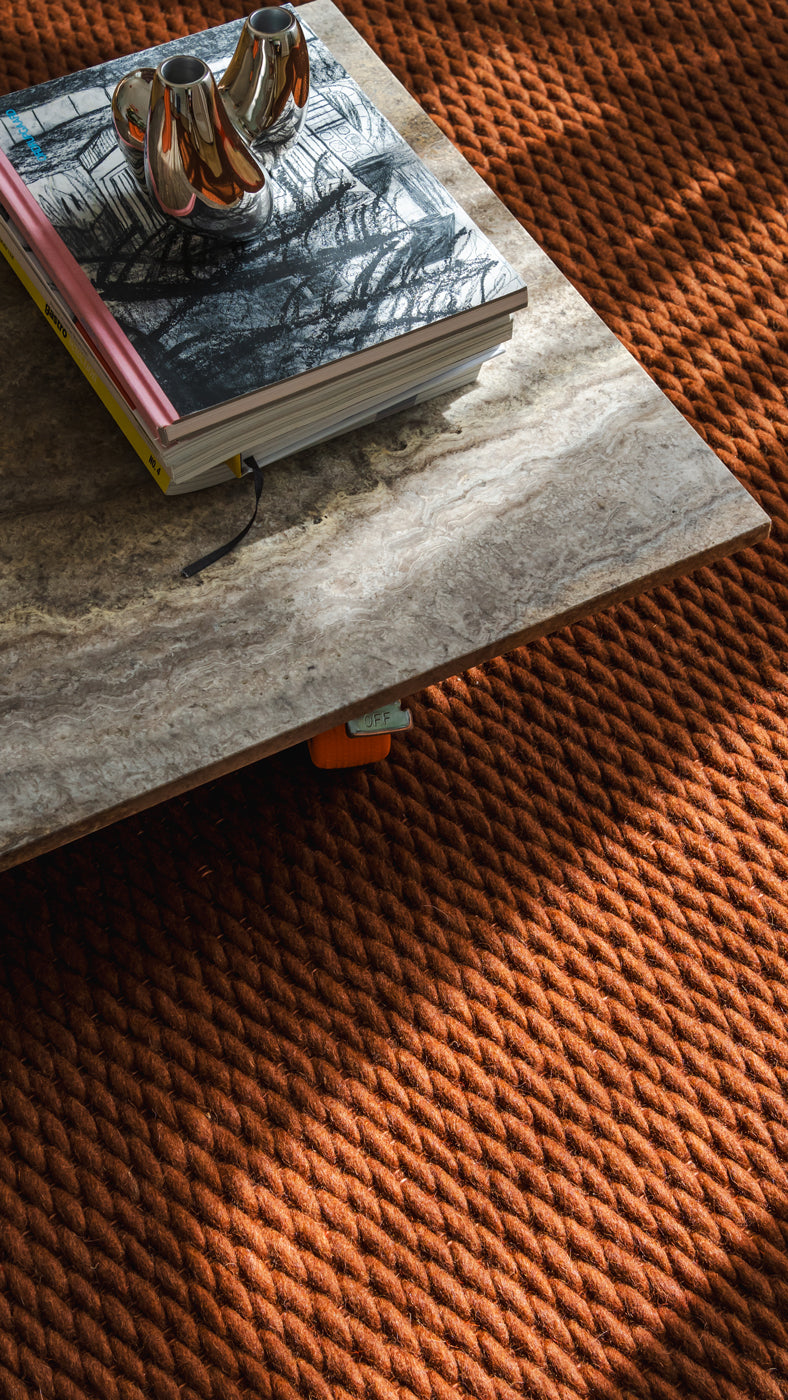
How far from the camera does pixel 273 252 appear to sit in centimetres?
70

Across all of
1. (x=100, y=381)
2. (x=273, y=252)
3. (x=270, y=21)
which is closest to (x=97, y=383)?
(x=100, y=381)

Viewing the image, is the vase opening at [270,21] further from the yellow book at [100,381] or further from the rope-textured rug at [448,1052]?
the rope-textured rug at [448,1052]

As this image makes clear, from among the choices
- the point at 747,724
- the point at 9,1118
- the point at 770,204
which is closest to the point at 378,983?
the point at 9,1118

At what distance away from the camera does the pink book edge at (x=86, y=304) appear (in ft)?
2.11

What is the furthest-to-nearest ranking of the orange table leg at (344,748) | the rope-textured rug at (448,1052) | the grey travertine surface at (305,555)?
1. the orange table leg at (344,748)
2. the rope-textured rug at (448,1052)
3. the grey travertine surface at (305,555)

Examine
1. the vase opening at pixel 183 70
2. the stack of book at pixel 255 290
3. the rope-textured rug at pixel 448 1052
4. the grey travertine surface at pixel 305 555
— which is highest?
the vase opening at pixel 183 70

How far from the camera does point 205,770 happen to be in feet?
2.01

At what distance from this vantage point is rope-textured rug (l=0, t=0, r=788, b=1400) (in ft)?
2.38

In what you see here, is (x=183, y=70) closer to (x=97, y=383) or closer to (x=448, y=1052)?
(x=97, y=383)

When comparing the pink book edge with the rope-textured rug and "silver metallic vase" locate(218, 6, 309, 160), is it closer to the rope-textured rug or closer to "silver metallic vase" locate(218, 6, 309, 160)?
"silver metallic vase" locate(218, 6, 309, 160)

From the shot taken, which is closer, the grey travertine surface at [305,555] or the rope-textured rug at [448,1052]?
the grey travertine surface at [305,555]

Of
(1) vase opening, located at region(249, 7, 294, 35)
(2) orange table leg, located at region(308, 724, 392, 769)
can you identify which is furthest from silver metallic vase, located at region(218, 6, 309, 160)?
(2) orange table leg, located at region(308, 724, 392, 769)

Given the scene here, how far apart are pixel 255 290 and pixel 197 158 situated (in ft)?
0.24

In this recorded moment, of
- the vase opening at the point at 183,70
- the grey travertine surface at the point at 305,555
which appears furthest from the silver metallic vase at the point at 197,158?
the grey travertine surface at the point at 305,555
